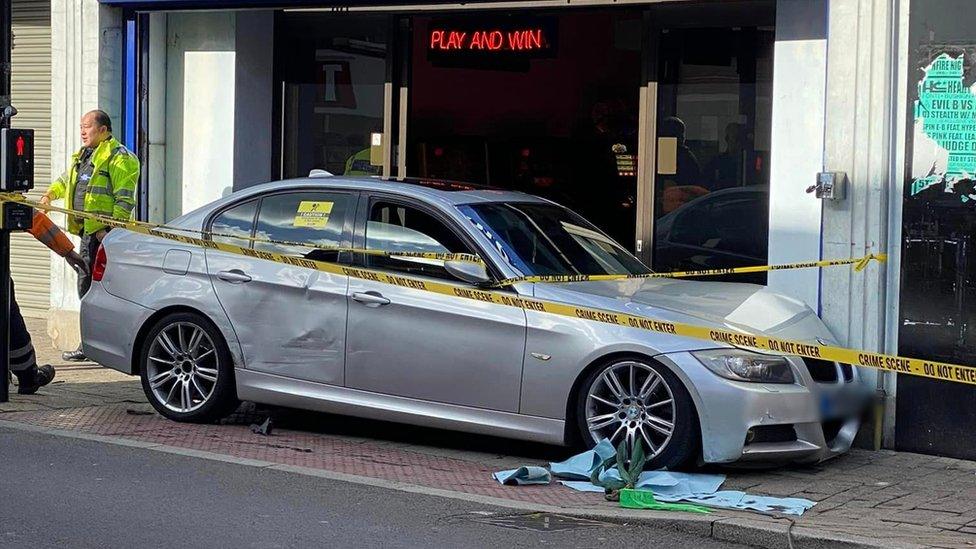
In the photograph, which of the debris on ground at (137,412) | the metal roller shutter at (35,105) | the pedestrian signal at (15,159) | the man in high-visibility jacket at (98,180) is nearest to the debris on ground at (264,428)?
the debris on ground at (137,412)

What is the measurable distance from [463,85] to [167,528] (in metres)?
7.11

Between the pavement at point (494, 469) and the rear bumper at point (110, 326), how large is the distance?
0.41 metres

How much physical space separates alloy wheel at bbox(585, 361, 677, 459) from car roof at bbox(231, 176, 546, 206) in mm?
1518

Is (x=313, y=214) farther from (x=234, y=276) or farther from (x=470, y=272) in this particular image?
(x=470, y=272)

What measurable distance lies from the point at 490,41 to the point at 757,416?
5.75 m

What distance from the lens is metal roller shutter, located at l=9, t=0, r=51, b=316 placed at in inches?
568

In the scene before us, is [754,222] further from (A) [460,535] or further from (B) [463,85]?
(A) [460,535]

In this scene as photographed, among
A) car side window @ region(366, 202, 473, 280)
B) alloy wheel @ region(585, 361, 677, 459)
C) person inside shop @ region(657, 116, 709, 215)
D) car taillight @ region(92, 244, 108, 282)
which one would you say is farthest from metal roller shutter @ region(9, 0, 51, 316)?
alloy wheel @ region(585, 361, 677, 459)

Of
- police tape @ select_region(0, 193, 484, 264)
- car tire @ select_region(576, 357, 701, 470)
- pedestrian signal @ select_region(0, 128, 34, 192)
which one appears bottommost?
car tire @ select_region(576, 357, 701, 470)

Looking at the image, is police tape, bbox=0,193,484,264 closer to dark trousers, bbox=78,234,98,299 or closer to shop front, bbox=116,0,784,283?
dark trousers, bbox=78,234,98,299

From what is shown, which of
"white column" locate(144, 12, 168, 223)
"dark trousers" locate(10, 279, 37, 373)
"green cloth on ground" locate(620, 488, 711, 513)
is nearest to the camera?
"green cloth on ground" locate(620, 488, 711, 513)

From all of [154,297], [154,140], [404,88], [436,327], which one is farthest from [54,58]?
[436,327]

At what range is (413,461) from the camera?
845 cm

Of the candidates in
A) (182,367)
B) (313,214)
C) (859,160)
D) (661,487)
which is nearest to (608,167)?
(859,160)
